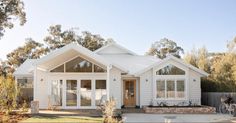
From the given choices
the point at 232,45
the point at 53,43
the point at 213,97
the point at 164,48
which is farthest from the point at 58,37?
the point at 213,97

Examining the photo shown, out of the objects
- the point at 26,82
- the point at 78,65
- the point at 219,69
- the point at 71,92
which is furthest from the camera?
the point at 219,69

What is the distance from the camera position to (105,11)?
29203 millimetres

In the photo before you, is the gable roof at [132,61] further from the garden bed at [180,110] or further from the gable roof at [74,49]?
the gable roof at [74,49]

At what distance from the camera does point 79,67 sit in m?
27.9

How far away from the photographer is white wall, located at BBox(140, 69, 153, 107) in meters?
28.9

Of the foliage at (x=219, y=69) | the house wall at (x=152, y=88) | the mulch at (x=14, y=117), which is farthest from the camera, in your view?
the foliage at (x=219, y=69)

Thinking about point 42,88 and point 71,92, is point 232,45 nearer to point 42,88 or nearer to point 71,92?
point 71,92

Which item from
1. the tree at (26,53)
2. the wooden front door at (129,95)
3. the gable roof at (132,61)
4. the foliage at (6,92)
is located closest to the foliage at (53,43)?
the tree at (26,53)

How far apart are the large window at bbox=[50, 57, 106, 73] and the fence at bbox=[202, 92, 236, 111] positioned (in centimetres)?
896

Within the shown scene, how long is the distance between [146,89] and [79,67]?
5.56 meters

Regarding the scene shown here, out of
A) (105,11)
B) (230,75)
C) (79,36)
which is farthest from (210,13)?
(79,36)

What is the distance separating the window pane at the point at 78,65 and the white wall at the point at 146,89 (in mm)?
4331

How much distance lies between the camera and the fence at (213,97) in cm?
2671

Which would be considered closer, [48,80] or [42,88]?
[48,80]
